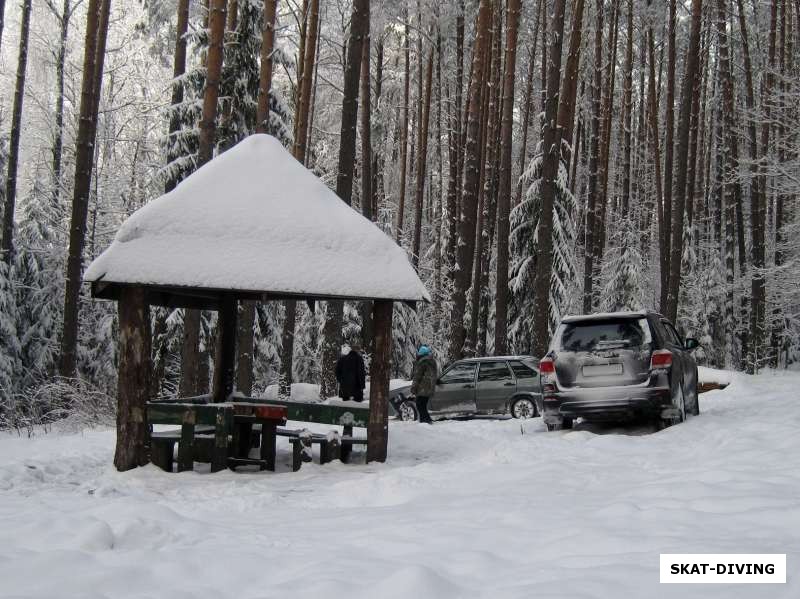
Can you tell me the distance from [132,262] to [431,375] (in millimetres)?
8750

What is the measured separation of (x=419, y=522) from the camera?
241 inches

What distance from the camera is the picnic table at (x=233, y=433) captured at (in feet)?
31.2

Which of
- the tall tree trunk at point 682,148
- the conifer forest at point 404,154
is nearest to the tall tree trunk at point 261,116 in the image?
the conifer forest at point 404,154

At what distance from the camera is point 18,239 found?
27812 mm

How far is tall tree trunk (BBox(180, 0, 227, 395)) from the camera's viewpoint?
49.4 feet

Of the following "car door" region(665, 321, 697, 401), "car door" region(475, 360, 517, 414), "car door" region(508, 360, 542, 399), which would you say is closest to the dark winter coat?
"car door" region(475, 360, 517, 414)

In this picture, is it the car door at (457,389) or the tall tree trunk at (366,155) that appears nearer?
the car door at (457,389)

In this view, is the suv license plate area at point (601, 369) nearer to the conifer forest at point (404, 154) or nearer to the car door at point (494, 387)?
the conifer forest at point (404, 154)

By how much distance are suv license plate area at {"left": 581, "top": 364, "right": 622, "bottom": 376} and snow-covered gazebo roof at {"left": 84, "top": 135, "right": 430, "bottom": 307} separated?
3078 mm

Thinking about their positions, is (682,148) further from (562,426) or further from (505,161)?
(562,426)

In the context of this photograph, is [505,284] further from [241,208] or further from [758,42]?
[758,42]

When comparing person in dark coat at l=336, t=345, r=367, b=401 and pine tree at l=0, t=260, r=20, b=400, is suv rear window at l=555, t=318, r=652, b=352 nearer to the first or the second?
person in dark coat at l=336, t=345, r=367, b=401

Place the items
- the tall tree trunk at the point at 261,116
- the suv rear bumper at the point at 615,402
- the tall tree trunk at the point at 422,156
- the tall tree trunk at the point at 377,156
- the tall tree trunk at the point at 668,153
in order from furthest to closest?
the tall tree trunk at the point at 422,156
the tall tree trunk at the point at 377,156
the tall tree trunk at the point at 668,153
the tall tree trunk at the point at 261,116
the suv rear bumper at the point at 615,402

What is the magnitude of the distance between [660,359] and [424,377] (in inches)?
245
